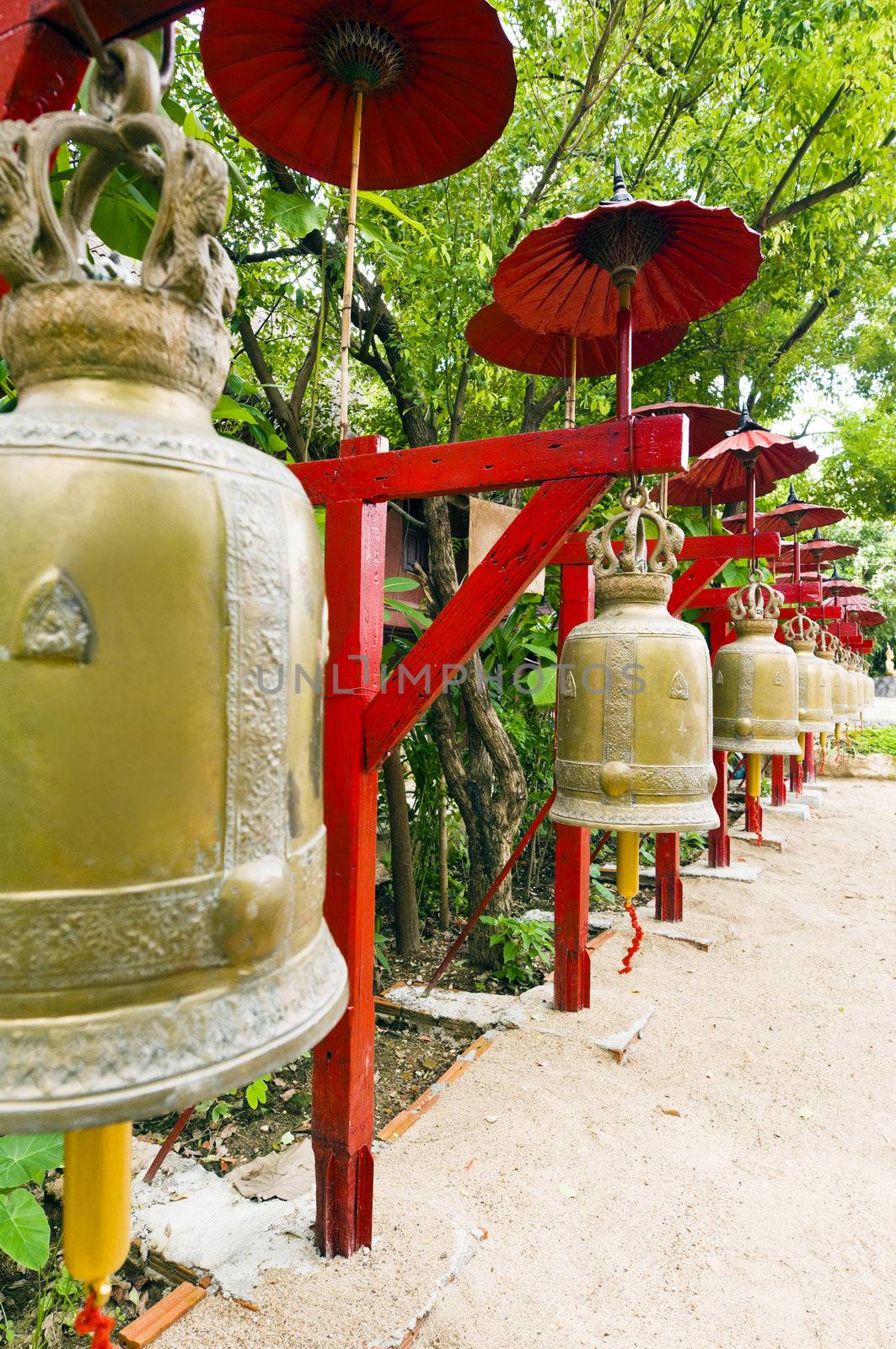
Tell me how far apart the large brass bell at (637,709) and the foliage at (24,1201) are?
4.95 feet

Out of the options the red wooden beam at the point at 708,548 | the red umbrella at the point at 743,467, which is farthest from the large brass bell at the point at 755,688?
the red umbrella at the point at 743,467

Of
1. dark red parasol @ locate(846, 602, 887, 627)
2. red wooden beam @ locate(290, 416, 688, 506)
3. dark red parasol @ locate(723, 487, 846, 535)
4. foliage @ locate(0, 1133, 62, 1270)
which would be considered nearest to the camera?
foliage @ locate(0, 1133, 62, 1270)

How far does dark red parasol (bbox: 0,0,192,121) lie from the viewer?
1021 mm

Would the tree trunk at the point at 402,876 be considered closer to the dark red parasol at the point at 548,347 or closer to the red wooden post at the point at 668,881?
the red wooden post at the point at 668,881

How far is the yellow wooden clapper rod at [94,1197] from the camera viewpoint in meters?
0.78

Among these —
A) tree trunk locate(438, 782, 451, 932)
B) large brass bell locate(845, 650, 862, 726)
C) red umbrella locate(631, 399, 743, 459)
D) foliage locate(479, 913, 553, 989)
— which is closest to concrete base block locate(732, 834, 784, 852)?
large brass bell locate(845, 650, 862, 726)

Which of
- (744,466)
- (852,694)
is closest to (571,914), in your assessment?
(744,466)

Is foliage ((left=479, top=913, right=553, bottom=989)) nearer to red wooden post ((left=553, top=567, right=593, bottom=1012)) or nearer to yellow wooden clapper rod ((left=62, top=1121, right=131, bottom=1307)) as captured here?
red wooden post ((left=553, top=567, right=593, bottom=1012))

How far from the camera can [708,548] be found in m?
4.70

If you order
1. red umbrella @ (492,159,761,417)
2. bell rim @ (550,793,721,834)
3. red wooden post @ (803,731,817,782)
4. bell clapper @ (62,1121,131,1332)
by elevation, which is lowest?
red wooden post @ (803,731,817,782)

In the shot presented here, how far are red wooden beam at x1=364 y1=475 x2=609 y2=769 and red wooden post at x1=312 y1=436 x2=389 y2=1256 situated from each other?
14cm

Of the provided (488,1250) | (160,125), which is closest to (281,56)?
(160,125)

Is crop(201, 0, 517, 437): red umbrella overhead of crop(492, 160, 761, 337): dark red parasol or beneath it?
overhead

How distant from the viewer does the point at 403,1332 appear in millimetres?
2113
